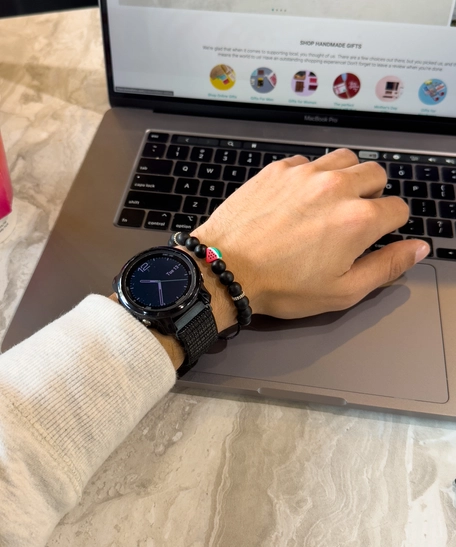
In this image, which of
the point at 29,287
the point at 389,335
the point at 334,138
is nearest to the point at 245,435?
the point at 389,335

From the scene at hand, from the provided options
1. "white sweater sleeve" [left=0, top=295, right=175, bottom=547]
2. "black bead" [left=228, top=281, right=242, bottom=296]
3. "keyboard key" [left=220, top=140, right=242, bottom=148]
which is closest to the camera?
"white sweater sleeve" [left=0, top=295, right=175, bottom=547]

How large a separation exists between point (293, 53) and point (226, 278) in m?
0.35

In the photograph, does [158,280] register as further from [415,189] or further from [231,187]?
[415,189]

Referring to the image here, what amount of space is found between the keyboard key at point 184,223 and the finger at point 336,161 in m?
0.16

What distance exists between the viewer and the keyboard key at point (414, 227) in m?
0.61

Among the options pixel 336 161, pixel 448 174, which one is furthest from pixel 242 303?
pixel 448 174

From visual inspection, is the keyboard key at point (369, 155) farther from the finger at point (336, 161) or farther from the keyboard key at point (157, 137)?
the keyboard key at point (157, 137)

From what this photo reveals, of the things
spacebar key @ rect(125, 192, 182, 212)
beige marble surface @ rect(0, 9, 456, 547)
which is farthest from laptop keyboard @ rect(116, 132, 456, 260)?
beige marble surface @ rect(0, 9, 456, 547)

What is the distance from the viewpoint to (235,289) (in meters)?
0.49

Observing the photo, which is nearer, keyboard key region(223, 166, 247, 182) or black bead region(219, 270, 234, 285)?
black bead region(219, 270, 234, 285)

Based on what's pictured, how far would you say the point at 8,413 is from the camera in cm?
39

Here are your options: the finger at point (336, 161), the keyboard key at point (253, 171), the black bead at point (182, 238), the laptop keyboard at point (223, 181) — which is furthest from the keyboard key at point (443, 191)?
the black bead at point (182, 238)

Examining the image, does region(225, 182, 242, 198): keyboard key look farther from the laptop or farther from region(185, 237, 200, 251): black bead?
region(185, 237, 200, 251): black bead

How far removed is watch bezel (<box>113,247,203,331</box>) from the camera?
466 millimetres
